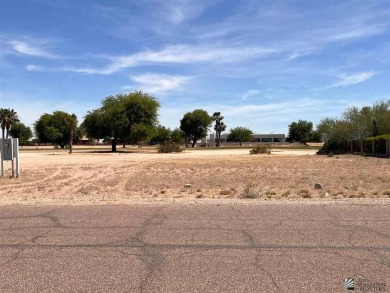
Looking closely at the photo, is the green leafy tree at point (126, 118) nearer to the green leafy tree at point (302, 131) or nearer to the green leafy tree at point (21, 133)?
the green leafy tree at point (21, 133)

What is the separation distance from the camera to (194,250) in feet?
22.6

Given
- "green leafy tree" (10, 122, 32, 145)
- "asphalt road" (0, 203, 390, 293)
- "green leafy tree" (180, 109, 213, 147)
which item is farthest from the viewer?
"green leafy tree" (10, 122, 32, 145)

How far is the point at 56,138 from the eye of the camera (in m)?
115

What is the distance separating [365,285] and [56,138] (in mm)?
116003

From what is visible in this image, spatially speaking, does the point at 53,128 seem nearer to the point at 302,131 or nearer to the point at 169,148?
the point at 169,148

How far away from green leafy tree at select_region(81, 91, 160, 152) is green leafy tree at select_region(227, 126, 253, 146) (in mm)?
116181

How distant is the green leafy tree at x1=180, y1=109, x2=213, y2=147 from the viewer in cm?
14325

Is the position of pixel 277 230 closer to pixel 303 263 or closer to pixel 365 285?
pixel 303 263

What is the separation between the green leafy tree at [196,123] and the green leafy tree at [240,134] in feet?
148

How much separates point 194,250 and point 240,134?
18436 cm

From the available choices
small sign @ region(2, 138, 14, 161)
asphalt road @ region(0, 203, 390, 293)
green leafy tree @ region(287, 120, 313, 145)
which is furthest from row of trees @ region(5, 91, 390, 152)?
green leafy tree @ region(287, 120, 313, 145)

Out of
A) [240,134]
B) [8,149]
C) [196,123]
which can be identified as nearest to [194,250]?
[8,149]

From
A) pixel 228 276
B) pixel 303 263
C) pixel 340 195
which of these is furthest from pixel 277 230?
pixel 340 195

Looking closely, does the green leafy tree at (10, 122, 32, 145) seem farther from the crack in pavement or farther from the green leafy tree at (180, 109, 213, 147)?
the crack in pavement
